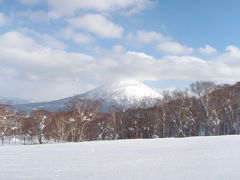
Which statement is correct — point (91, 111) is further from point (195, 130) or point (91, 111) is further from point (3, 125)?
point (195, 130)

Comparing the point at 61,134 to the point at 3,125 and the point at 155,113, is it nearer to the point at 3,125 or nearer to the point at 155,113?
the point at 3,125

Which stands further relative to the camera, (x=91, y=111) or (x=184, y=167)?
(x=91, y=111)

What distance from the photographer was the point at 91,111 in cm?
4728

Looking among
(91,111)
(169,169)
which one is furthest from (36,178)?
(91,111)

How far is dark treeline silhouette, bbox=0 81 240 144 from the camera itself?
46219 millimetres

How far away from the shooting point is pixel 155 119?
51938 mm

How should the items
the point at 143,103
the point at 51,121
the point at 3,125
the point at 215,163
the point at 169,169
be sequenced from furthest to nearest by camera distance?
the point at 143,103 < the point at 51,121 < the point at 3,125 < the point at 215,163 < the point at 169,169

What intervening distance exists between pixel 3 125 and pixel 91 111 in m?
14.1

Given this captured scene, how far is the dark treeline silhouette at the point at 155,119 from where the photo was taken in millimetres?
46219

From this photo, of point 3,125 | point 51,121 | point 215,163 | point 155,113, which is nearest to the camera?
point 215,163

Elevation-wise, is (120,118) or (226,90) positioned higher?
(226,90)

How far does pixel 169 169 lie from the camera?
25.7 ft

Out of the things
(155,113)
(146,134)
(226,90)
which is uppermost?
(226,90)

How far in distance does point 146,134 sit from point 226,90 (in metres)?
17.4
